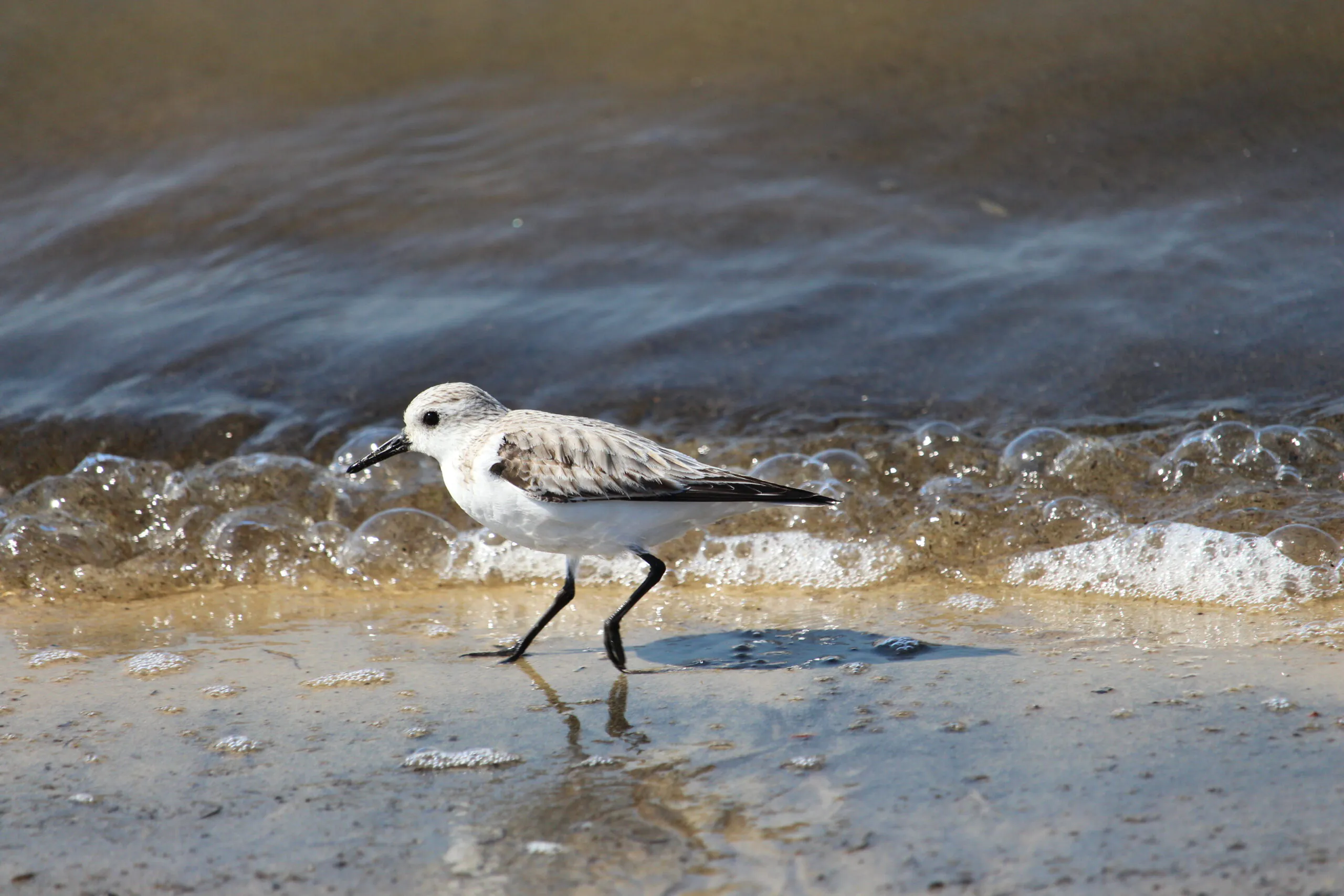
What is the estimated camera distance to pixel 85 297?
706 cm

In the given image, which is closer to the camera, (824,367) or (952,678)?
(952,678)

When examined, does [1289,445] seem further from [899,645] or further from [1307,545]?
[899,645]

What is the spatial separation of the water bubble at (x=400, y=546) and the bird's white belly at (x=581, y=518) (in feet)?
3.42

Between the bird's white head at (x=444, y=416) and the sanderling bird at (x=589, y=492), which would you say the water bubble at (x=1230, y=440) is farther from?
the bird's white head at (x=444, y=416)

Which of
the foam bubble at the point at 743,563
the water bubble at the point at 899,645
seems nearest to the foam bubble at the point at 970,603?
the foam bubble at the point at 743,563

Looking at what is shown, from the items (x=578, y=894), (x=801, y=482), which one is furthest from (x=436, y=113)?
(x=578, y=894)

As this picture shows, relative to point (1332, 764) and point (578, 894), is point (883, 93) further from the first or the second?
point (578, 894)

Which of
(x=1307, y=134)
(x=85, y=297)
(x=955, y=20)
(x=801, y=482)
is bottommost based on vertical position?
(x=801, y=482)

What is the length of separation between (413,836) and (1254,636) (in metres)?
2.71

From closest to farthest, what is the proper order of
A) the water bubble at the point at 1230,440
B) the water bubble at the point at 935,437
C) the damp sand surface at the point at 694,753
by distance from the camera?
1. the damp sand surface at the point at 694,753
2. the water bubble at the point at 1230,440
3. the water bubble at the point at 935,437

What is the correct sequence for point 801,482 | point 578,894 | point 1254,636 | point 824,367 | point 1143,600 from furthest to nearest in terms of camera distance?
point 824,367
point 801,482
point 1143,600
point 1254,636
point 578,894

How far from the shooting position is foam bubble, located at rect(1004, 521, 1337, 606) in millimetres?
4441

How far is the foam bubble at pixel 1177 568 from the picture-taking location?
14.6ft

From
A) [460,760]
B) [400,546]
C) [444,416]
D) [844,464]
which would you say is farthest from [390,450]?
[844,464]
